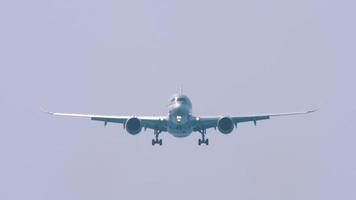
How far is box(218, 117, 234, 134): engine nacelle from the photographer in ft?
369

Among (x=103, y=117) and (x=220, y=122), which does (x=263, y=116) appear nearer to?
(x=220, y=122)

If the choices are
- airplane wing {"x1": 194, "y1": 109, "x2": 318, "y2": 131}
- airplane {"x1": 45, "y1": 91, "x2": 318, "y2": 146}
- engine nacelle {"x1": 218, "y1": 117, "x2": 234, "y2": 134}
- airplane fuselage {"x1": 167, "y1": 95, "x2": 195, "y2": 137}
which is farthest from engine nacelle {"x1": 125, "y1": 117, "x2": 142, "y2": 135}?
engine nacelle {"x1": 218, "y1": 117, "x2": 234, "y2": 134}

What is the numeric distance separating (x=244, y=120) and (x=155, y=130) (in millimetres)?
9021

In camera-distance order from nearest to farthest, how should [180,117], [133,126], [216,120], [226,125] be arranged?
[180,117] → [133,126] → [226,125] → [216,120]

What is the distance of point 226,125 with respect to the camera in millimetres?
112562

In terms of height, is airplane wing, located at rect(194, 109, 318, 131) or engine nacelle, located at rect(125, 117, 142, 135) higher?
airplane wing, located at rect(194, 109, 318, 131)

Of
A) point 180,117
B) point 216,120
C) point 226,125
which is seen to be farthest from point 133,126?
point 226,125

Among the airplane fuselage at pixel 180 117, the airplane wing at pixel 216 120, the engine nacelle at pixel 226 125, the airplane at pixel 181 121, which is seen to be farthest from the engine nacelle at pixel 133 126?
the engine nacelle at pixel 226 125

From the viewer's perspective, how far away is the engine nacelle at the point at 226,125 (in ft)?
369

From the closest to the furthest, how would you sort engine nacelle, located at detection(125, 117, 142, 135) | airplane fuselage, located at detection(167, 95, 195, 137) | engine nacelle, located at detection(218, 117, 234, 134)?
airplane fuselage, located at detection(167, 95, 195, 137), engine nacelle, located at detection(125, 117, 142, 135), engine nacelle, located at detection(218, 117, 234, 134)

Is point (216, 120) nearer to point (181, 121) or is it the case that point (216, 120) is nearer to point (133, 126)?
point (181, 121)

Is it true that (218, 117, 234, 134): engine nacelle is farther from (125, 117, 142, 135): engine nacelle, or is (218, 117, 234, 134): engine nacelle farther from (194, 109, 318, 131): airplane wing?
(125, 117, 142, 135): engine nacelle

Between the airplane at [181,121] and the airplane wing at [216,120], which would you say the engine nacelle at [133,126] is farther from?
the airplane wing at [216,120]

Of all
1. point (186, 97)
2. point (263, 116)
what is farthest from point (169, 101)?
point (263, 116)
